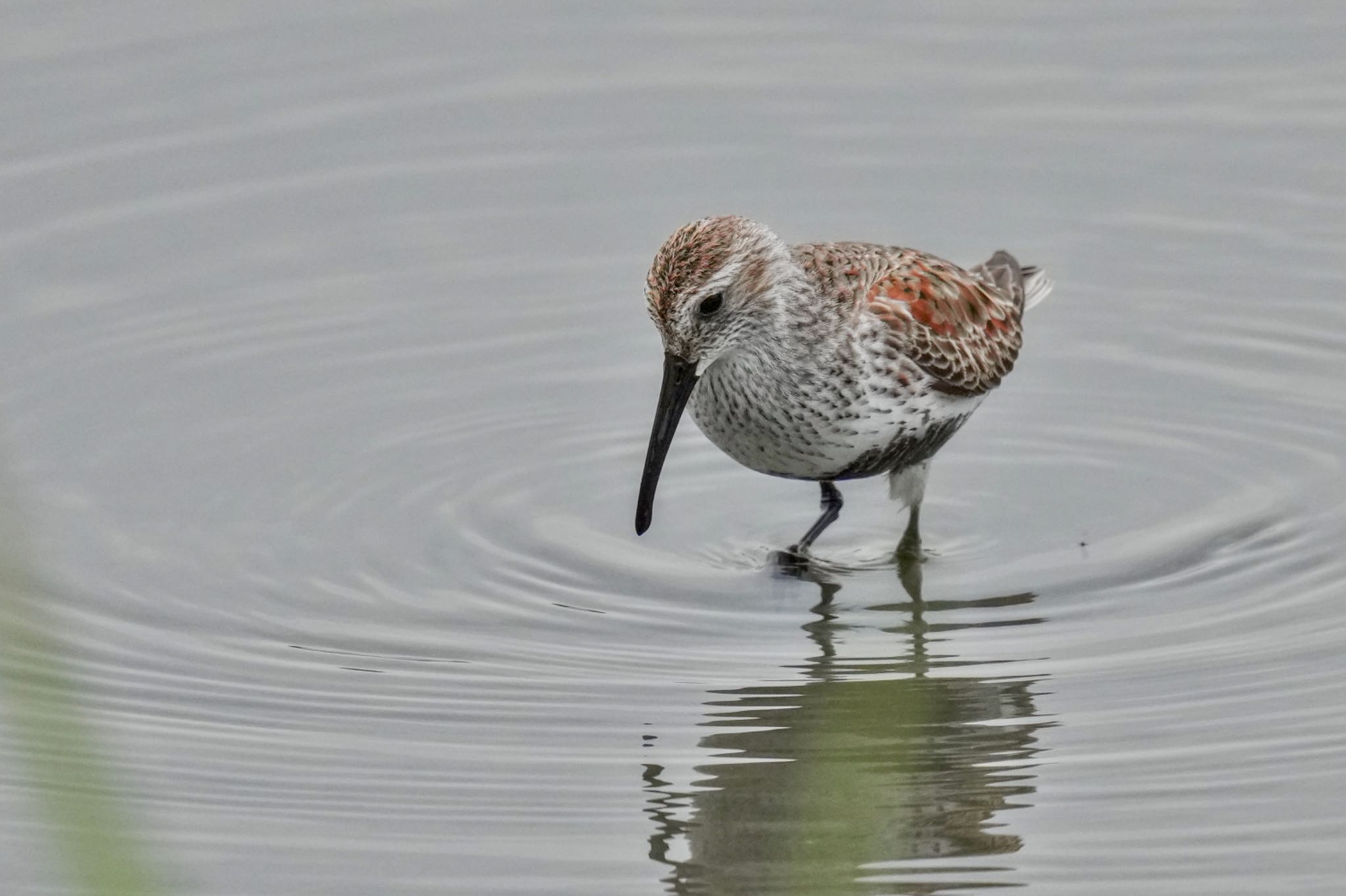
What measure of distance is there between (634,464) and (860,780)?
3.48 metres

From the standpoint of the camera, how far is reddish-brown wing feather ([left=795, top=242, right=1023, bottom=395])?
29.2ft

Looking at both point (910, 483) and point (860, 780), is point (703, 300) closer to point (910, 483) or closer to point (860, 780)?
point (910, 483)

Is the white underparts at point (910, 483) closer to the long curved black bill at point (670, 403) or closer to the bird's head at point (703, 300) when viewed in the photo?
the bird's head at point (703, 300)

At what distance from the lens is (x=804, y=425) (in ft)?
27.7

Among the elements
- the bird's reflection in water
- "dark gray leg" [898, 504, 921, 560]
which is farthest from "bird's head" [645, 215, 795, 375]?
"dark gray leg" [898, 504, 921, 560]

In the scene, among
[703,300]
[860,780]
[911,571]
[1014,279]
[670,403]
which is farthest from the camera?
[1014,279]

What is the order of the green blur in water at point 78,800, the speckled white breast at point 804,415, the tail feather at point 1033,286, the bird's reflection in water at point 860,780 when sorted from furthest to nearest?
1. the tail feather at point 1033,286
2. the speckled white breast at point 804,415
3. the bird's reflection in water at point 860,780
4. the green blur in water at point 78,800

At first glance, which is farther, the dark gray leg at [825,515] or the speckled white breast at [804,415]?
the dark gray leg at [825,515]

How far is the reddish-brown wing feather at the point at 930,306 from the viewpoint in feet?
29.2

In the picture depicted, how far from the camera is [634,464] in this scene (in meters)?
9.96

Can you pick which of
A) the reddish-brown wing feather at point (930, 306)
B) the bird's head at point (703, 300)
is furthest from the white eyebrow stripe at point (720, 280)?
the reddish-brown wing feather at point (930, 306)

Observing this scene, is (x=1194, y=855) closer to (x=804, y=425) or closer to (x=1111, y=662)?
(x=1111, y=662)

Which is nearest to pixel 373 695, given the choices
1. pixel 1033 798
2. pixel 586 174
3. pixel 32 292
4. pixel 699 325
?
pixel 699 325

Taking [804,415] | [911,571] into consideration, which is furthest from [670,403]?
[911,571]
